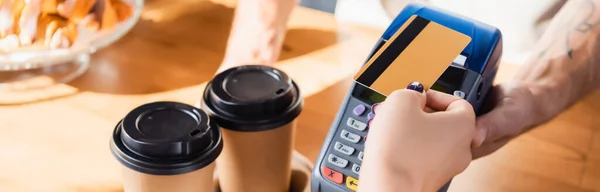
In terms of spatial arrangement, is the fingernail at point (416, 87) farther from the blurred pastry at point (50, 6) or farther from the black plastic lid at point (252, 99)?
the blurred pastry at point (50, 6)

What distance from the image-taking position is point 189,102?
2.52 feet

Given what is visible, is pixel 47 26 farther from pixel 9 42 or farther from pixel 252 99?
pixel 252 99

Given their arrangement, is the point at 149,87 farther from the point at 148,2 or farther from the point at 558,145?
the point at 558,145

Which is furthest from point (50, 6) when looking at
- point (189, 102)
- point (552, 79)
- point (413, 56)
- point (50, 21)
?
point (552, 79)

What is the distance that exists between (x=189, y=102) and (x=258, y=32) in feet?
0.43

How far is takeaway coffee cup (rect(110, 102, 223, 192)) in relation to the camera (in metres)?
0.49

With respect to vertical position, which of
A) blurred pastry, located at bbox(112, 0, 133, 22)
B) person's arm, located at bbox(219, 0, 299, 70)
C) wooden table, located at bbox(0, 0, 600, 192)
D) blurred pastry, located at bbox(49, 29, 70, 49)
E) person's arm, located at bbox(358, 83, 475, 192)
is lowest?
wooden table, located at bbox(0, 0, 600, 192)

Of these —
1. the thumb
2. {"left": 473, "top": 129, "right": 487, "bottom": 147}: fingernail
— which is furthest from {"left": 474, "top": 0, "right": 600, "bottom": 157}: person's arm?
the thumb

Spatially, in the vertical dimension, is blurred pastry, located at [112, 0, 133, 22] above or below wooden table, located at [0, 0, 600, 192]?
above

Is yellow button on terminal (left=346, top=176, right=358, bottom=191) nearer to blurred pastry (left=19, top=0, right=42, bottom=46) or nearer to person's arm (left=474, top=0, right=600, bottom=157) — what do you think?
person's arm (left=474, top=0, right=600, bottom=157)

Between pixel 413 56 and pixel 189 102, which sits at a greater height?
pixel 413 56

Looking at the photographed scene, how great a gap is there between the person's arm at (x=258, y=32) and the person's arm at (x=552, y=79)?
11.7 inches

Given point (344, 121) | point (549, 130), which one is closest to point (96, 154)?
point (344, 121)

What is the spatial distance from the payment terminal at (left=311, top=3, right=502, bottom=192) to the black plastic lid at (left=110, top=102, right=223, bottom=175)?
0.30ft
